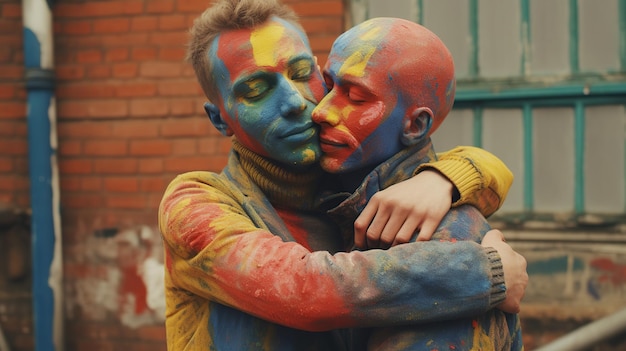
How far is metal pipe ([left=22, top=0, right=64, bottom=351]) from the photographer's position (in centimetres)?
483

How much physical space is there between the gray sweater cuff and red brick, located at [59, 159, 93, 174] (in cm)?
332

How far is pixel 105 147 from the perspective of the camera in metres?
4.87

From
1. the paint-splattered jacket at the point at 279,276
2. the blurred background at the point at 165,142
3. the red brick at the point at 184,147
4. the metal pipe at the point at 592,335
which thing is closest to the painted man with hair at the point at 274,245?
the paint-splattered jacket at the point at 279,276

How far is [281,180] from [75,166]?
2975 millimetres

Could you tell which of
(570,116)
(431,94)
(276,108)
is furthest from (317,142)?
(570,116)

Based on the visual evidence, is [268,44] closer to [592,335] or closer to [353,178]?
[353,178]

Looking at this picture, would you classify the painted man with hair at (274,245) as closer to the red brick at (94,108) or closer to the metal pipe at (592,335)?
the metal pipe at (592,335)

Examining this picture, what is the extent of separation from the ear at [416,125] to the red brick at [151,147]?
2810mm

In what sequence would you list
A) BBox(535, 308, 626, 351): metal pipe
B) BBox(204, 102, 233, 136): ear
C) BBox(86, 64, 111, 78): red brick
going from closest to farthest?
BBox(204, 102, 233, 136): ear, BBox(535, 308, 626, 351): metal pipe, BBox(86, 64, 111, 78): red brick

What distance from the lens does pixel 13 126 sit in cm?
498

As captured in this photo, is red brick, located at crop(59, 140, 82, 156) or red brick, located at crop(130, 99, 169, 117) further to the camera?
red brick, located at crop(59, 140, 82, 156)

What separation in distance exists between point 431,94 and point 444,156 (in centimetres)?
27

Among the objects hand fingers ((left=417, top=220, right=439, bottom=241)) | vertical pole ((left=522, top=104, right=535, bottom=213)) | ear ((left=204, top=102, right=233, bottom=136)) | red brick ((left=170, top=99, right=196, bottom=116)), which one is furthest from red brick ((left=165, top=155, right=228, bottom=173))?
hand fingers ((left=417, top=220, right=439, bottom=241))

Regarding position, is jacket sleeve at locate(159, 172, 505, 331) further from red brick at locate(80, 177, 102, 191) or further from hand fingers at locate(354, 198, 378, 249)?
red brick at locate(80, 177, 102, 191)
